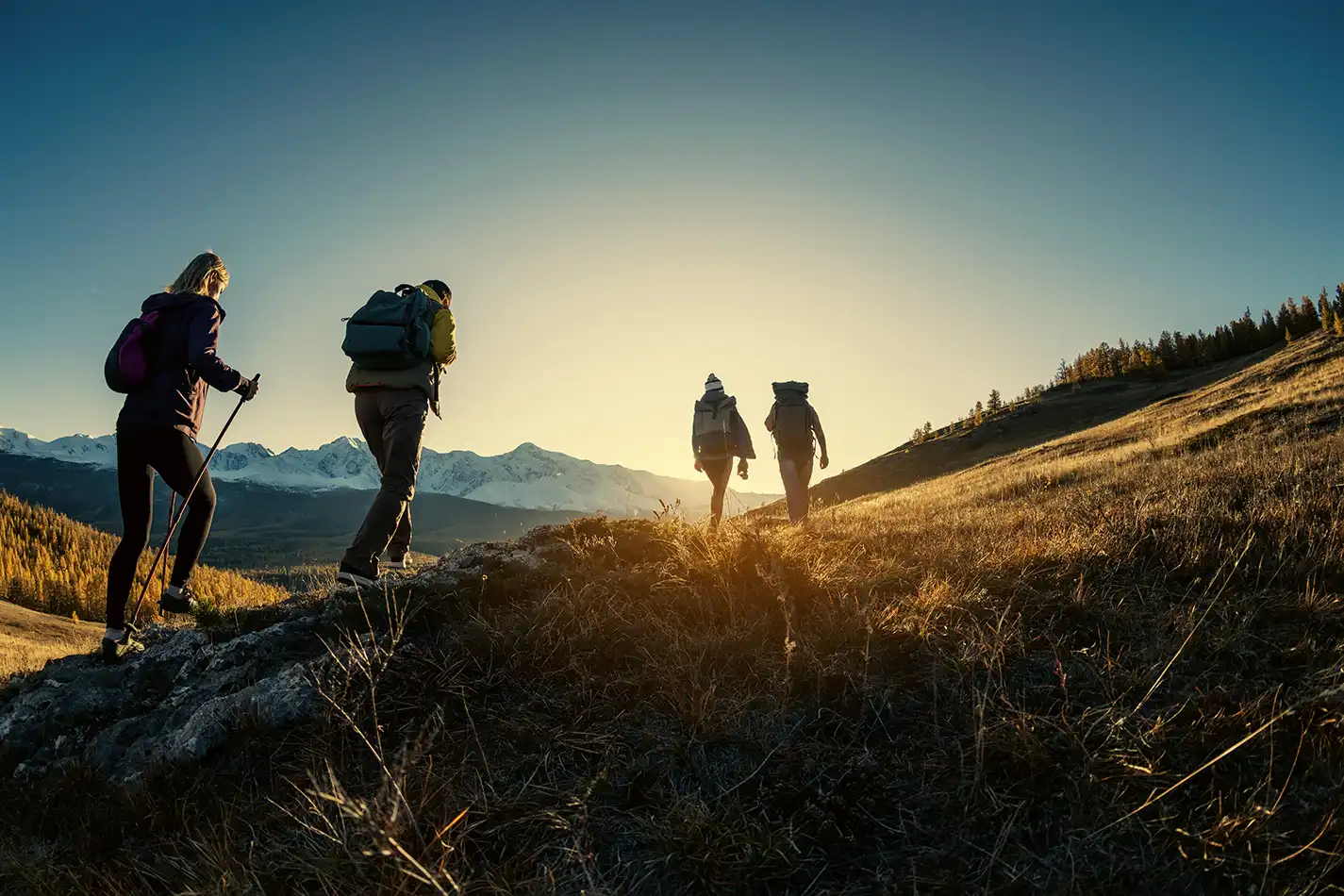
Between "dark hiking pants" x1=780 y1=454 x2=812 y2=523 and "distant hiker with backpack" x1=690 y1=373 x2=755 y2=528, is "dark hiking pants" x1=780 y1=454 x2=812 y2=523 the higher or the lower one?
the lower one

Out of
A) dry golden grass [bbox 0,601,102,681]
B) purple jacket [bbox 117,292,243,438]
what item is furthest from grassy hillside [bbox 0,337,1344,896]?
dry golden grass [bbox 0,601,102,681]

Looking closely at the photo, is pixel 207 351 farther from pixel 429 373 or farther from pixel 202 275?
pixel 429 373

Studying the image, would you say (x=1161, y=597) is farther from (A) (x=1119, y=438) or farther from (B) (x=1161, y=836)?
(A) (x=1119, y=438)

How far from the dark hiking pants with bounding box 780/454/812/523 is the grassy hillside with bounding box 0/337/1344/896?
672 centimetres

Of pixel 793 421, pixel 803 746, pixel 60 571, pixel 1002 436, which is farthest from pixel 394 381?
pixel 1002 436

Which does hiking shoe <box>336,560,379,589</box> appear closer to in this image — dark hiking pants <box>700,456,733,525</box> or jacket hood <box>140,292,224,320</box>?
jacket hood <box>140,292,224,320</box>

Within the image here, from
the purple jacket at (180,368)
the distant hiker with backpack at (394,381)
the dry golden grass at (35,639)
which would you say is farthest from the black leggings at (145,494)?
the distant hiker with backpack at (394,381)

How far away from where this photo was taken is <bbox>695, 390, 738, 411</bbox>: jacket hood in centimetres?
1023

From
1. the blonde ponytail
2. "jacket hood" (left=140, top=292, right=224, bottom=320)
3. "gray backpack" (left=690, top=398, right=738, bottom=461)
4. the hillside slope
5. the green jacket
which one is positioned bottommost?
the hillside slope

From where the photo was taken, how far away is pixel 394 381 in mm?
5023

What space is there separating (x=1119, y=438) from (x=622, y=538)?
74.8ft

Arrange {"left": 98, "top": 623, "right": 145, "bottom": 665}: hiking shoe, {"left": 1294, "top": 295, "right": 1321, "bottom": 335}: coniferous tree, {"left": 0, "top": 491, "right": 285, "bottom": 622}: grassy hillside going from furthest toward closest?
{"left": 1294, "top": 295, "right": 1321, "bottom": 335}: coniferous tree, {"left": 0, "top": 491, "right": 285, "bottom": 622}: grassy hillside, {"left": 98, "top": 623, "right": 145, "bottom": 665}: hiking shoe

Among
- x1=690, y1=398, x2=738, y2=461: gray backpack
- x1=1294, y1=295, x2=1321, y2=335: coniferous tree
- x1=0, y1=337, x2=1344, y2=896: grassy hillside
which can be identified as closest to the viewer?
x1=0, y1=337, x2=1344, y2=896: grassy hillside

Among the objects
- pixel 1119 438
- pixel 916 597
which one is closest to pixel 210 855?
pixel 916 597
